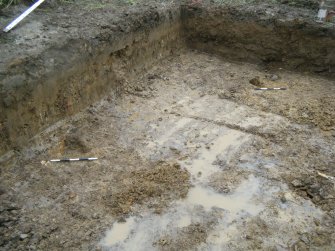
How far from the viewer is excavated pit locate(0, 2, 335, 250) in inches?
119

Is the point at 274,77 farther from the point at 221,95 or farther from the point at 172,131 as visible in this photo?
the point at 172,131

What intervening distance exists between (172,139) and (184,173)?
1.95 ft

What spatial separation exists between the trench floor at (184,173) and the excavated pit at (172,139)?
0.04 ft

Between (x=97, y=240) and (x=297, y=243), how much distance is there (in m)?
1.56

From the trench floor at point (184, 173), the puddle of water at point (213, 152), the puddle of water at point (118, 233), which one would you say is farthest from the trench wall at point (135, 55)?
the puddle of water at point (213, 152)

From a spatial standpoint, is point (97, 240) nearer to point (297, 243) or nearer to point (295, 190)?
Result: point (297, 243)

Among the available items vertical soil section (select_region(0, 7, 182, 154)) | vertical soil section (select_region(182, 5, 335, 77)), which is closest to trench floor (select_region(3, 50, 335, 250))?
vertical soil section (select_region(0, 7, 182, 154))

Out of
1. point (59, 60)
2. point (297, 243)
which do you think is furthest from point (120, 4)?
point (297, 243)

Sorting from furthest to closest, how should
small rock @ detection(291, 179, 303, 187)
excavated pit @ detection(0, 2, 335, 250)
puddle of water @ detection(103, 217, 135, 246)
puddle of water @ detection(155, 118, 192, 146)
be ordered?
puddle of water @ detection(155, 118, 192, 146) → small rock @ detection(291, 179, 303, 187) → excavated pit @ detection(0, 2, 335, 250) → puddle of water @ detection(103, 217, 135, 246)

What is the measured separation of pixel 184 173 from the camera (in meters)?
3.62

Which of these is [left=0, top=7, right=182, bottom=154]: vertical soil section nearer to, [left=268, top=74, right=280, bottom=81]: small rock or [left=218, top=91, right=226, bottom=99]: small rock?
[left=218, top=91, right=226, bottom=99]: small rock

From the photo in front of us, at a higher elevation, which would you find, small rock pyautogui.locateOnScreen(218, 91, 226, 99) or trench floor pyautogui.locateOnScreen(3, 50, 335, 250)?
small rock pyautogui.locateOnScreen(218, 91, 226, 99)

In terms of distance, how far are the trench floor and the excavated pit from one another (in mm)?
13

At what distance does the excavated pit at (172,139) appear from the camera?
304 centimetres
